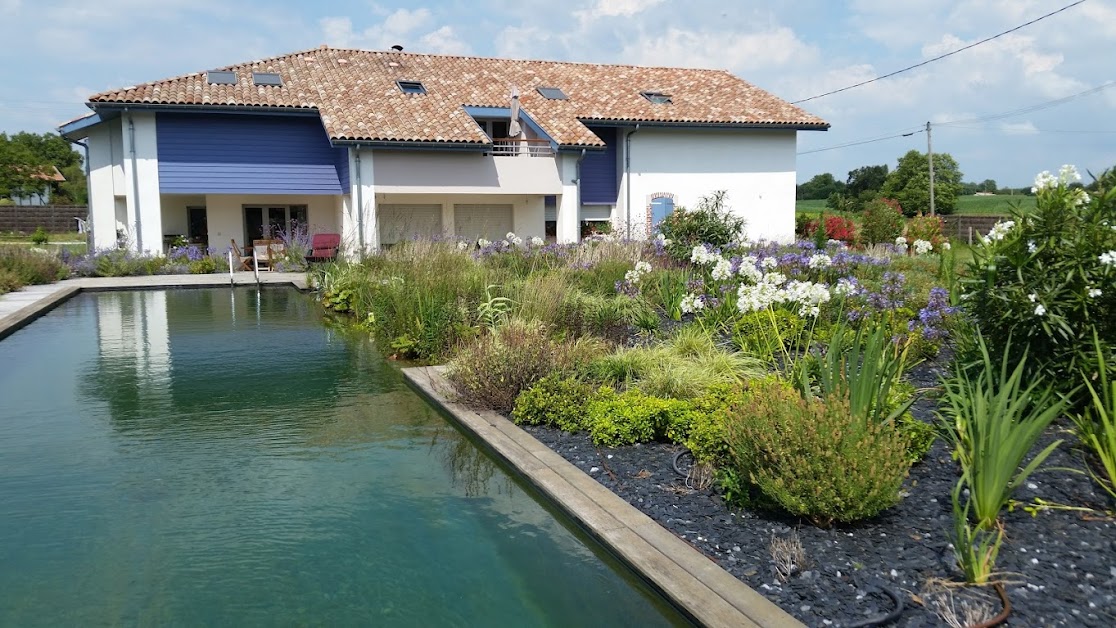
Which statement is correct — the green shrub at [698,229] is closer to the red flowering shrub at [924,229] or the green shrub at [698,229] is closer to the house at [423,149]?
the house at [423,149]

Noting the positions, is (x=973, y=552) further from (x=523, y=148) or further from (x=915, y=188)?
(x=915, y=188)

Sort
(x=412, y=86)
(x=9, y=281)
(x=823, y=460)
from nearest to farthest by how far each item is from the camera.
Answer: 1. (x=823, y=460)
2. (x=9, y=281)
3. (x=412, y=86)

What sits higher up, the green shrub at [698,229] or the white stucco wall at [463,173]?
the white stucco wall at [463,173]

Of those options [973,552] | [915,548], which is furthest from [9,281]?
[973,552]

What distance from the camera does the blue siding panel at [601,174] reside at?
88.6 ft

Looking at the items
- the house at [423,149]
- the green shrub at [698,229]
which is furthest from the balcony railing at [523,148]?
the green shrub at [698,229]

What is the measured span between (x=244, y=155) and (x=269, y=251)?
3.12m

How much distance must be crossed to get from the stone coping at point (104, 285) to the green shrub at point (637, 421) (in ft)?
32.6

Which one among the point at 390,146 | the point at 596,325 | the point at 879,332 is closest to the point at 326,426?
Result: the point at 596,325

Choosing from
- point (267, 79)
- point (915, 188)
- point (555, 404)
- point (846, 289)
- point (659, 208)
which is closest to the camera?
point (555, 404)

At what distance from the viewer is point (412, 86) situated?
1043 inches

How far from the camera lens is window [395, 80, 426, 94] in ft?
86.0

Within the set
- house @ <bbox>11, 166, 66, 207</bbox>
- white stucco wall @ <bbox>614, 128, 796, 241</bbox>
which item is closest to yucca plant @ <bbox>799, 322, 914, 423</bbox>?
white stucco wall @ <bbox>614, 128, 796, 241</bbox>

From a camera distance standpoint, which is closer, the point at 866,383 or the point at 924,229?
the point at 866,383
